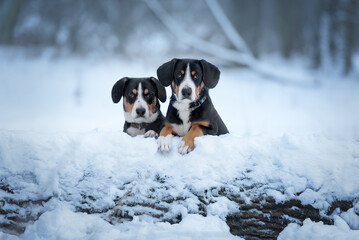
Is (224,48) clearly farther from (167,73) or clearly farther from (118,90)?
(167,73)

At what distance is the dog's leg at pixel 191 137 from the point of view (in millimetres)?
3523

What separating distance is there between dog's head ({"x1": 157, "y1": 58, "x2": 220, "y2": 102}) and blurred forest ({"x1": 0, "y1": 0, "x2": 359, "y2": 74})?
1003 centimetres

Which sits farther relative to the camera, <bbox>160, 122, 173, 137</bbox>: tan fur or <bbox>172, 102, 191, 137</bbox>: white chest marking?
<bbox>172, 102, 191, 137</bbox>: white chest marking

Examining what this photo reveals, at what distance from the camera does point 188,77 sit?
409 cm

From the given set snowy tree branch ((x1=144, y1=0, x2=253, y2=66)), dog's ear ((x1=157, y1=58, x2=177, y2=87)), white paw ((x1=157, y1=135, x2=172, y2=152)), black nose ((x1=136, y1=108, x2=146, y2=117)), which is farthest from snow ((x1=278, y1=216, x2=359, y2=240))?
snowy tree branch ((x1=144, y1=0, x2=253, y2=66))

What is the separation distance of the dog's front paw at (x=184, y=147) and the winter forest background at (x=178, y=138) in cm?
7

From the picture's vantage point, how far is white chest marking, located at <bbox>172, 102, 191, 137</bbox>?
4.23 meters

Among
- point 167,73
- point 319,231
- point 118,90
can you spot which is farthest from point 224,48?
point 319,231

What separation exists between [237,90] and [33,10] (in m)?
9.23

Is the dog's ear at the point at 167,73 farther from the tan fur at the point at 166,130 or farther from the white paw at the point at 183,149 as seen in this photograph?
the white paw at the point at 183,149

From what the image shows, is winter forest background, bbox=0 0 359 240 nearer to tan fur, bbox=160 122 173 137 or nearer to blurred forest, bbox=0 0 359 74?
blurred forest, bbox=0 0 359 74

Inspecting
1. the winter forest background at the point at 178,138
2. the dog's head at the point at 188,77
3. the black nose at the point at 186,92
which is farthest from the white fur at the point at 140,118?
the black nose at the point at 186,92

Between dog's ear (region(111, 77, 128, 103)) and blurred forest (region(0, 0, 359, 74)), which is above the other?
blurred forest (region(0, 0, 359, 74))

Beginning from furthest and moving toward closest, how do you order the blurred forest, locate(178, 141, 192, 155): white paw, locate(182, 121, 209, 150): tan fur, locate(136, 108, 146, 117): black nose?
the blurred forest, locate(136, 108, 146, 117): black nose, locate(182, 121, 209, 150): tan fur, locate(178, 141, 192, 155): white paw
